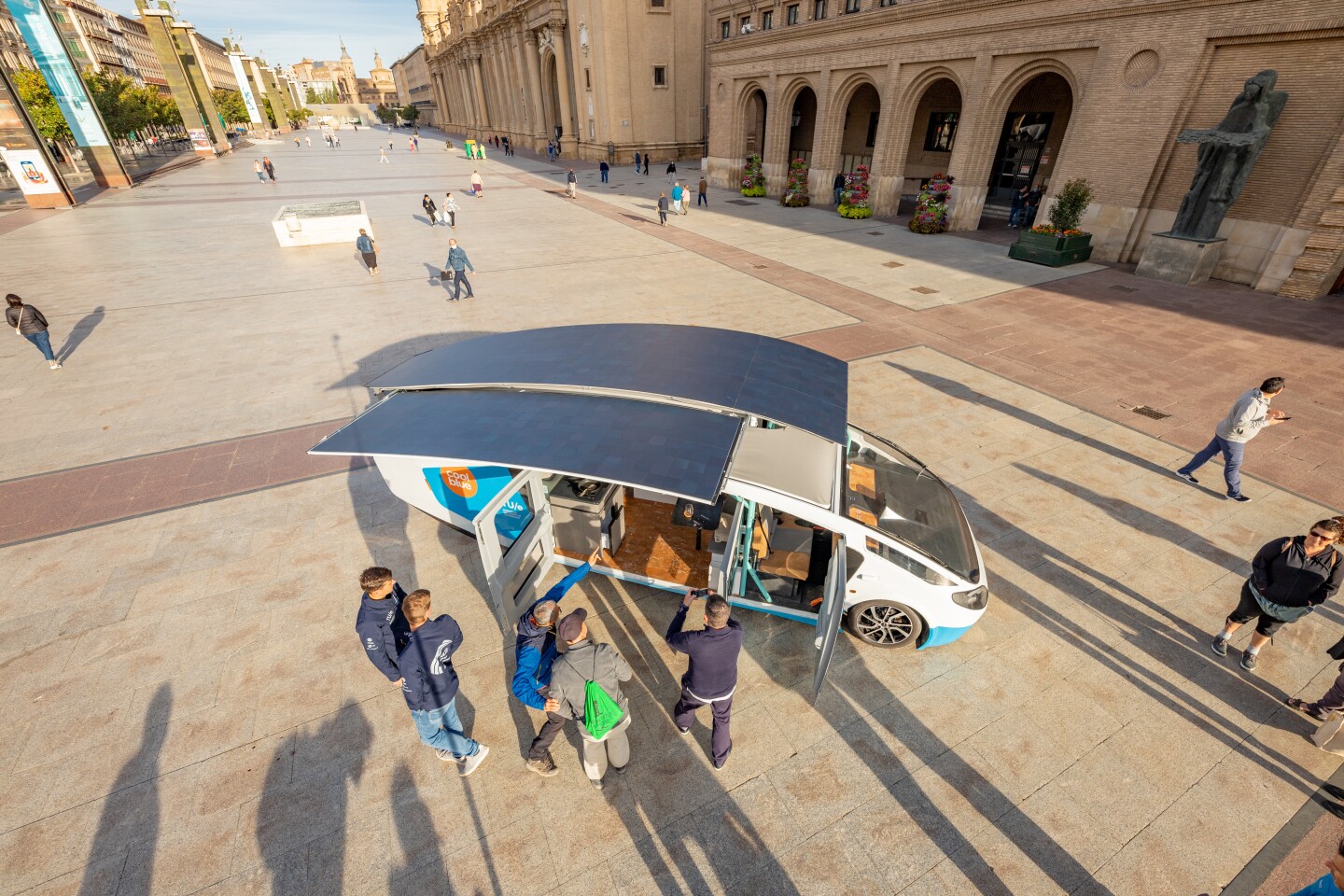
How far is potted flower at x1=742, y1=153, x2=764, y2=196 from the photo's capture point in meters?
32.2

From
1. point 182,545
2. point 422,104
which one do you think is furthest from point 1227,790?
point 422,104

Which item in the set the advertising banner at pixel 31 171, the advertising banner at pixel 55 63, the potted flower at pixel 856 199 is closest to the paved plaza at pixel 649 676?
the potted flower at pixel 856 199

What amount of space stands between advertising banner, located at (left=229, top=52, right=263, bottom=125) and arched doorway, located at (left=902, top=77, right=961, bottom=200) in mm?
107855

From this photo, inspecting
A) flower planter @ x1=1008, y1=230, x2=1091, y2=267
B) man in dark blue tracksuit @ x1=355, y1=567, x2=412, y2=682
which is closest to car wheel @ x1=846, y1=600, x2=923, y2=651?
man in dark blue tracksuit @ x1=355, y1=567, x2=412, y2=682

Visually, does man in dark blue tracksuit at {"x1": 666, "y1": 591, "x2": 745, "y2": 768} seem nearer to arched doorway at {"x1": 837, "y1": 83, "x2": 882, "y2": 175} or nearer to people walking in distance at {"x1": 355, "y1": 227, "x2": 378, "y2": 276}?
people walking in distance at {"x1": 355, "y1": 227, "x2": 378, "y2": 276}

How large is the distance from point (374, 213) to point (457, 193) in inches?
296

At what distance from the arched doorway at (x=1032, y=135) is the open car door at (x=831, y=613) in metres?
28.9

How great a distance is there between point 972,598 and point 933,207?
22.5m

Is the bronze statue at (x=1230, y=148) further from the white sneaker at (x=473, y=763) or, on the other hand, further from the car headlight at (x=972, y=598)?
the white sneaker at (x=473, y=763)

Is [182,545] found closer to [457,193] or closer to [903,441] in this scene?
[903,441]

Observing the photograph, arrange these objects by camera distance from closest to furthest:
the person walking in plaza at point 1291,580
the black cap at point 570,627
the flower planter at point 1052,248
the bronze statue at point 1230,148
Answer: the black cap at point 570,627
the person walking in plaza at point 1291,580
the bronze statue at point 1230,148
the flower planter at point 1052,248

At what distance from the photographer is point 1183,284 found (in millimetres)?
16750

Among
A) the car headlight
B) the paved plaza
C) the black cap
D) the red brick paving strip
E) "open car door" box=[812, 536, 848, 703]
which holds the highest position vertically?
the black cap

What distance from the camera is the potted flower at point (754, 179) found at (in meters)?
32.2
